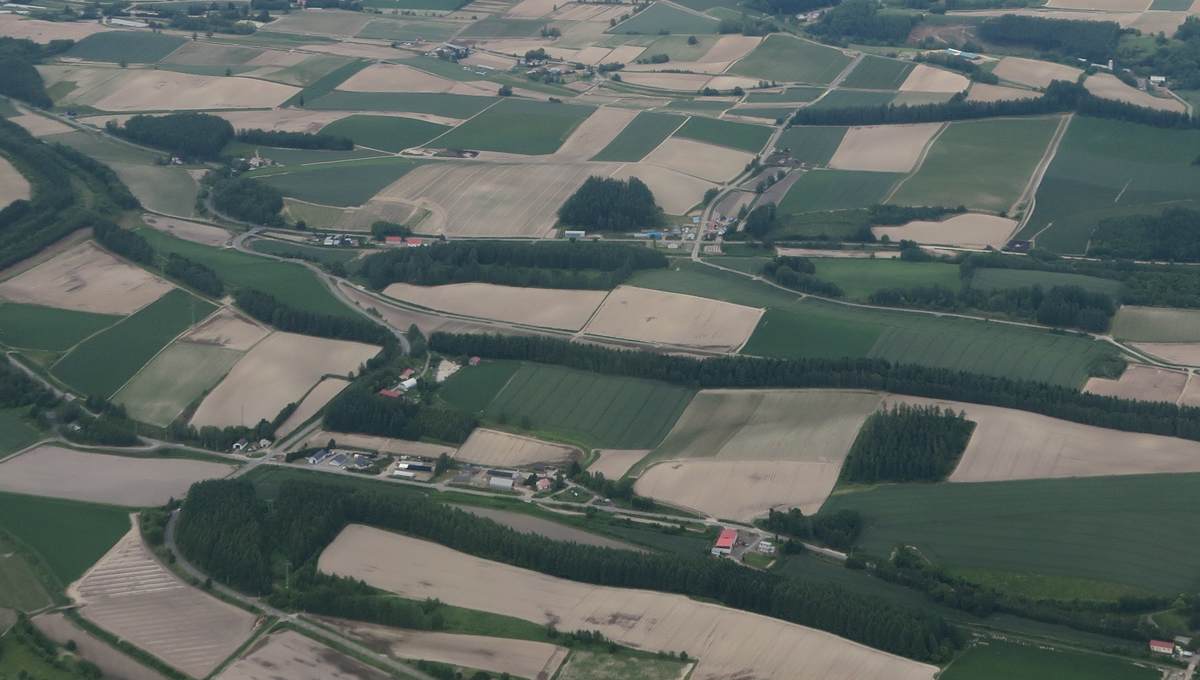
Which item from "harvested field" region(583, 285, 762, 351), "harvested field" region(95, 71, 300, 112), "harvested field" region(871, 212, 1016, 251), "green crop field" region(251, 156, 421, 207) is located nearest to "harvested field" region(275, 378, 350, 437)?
"harvested field" region(583, 285, 762, 351)

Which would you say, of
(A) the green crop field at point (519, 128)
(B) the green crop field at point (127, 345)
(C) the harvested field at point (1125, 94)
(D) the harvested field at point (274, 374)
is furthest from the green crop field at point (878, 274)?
(B) the green crop field at point (127, 345)

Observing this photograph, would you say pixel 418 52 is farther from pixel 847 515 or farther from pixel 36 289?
pixel 847 515

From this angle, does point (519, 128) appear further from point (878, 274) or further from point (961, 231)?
point (878, 274)

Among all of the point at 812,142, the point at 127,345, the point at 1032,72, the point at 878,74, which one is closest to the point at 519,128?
the point at 812,142

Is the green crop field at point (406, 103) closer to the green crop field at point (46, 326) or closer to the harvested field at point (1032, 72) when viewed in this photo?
the green crop field at point (46, 326)

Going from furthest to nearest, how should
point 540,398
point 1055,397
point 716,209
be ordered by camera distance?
point 716,209 → point 540,398 → point 1055,397

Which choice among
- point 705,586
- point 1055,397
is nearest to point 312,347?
point 705,586

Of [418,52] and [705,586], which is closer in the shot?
[705,586]
